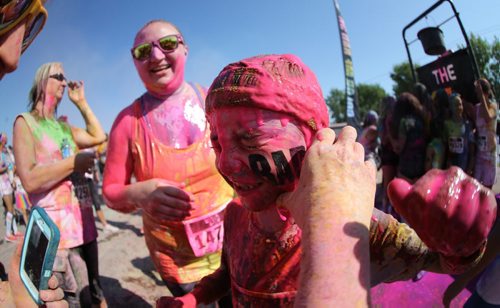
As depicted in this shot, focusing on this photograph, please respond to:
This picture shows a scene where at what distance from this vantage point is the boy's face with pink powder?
99 centimetres

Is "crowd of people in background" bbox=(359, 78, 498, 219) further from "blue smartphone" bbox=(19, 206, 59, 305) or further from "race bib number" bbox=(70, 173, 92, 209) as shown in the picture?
"blue smartphone" bbox=(19, 206, 59, 305)

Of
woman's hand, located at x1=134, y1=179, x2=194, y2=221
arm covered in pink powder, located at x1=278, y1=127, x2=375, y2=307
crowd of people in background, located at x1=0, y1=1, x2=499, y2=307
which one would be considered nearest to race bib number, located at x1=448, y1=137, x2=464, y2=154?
crowd of people in background, located at x1=0, y1=1, x2=499, y2=307

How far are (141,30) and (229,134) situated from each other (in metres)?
1.23

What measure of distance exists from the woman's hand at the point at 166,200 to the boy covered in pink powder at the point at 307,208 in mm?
350

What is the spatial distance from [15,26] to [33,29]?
0.17m

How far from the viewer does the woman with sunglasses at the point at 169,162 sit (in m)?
1.81

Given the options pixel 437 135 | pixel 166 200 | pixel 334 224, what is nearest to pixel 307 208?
pixel 334 224

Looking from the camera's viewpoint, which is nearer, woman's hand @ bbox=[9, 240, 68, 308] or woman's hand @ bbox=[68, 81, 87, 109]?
woman's hand @ bbox=[9, 240, 68, 308]

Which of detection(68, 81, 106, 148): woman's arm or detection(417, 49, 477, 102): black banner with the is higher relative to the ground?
detection(68, 81, 106, 148): woman's arm

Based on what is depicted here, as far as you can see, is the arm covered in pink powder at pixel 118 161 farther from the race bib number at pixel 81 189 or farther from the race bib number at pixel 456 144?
the race bib number at pixel 456 144

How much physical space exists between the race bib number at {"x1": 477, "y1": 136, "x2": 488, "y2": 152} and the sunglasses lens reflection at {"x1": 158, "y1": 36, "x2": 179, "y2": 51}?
3.95 metres

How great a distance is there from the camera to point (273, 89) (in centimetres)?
99

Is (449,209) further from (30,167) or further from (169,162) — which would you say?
(30,167)

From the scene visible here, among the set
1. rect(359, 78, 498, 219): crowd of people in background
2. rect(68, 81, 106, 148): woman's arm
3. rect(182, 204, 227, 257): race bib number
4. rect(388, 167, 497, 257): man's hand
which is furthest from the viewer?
rect(359, 78, 498, 219): crowd of people in background
